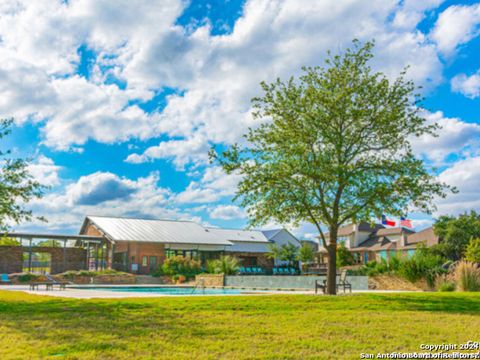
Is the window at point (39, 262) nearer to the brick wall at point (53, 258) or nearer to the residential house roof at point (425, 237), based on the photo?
the brick wall at point (53, 258)

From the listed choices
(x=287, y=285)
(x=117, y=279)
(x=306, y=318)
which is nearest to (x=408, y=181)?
(x=306, y=318)

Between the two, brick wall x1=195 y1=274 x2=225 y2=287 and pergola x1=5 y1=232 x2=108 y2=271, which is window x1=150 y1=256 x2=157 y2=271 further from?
brick wall x1=195 y1=274 x2=225 y2=287

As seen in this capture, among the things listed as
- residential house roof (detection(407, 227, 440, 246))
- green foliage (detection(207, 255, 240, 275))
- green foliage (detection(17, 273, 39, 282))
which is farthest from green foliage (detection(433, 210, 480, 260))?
green foliage (detection(17, 273, 39, 282))

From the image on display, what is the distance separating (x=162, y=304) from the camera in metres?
11.9

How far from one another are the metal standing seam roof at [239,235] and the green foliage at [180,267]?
11187mm

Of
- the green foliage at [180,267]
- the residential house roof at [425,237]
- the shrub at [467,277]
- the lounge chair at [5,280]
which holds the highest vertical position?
the residential house roof at [425,237]

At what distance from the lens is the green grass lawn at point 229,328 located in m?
6.75

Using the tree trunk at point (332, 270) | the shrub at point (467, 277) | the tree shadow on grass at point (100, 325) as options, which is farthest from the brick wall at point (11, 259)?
the shrub at point (467, 277)

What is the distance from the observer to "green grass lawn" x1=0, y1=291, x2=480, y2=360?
266 inches

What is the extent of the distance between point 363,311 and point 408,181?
6.05 metres

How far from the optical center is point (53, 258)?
38.0 meters

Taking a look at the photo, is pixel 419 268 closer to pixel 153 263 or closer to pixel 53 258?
pixel 153 263

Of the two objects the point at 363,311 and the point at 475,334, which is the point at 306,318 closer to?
the point at 363,311

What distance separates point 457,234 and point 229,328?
35.1 meters
